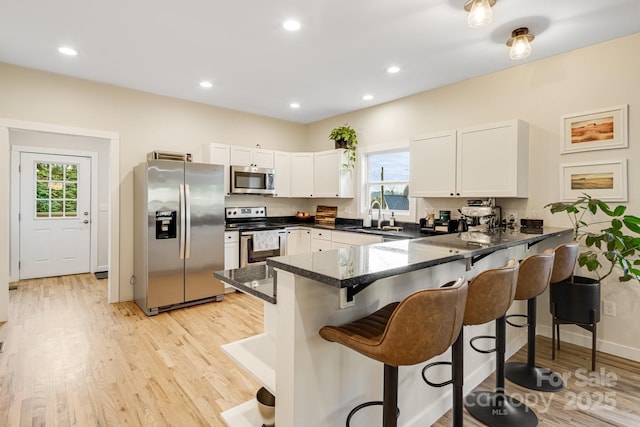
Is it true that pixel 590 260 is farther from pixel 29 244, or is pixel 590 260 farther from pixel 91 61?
pixel 29 244

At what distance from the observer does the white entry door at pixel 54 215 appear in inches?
209

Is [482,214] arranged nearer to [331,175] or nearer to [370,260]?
[370,260]

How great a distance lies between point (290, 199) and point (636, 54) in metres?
4.54

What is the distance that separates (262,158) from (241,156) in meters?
0.36

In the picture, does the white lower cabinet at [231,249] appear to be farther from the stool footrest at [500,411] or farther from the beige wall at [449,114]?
the stool footrest at [500,411]

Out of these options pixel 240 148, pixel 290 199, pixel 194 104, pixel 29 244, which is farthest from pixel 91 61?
pixel 29 244

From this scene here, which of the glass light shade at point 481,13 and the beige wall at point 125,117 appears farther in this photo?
the beige wall at point 125,117

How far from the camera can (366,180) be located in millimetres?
5059

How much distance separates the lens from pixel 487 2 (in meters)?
2.16

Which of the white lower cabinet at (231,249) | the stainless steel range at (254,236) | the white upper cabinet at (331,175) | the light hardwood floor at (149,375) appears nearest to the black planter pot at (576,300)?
the light hardwood floor at (149,375)

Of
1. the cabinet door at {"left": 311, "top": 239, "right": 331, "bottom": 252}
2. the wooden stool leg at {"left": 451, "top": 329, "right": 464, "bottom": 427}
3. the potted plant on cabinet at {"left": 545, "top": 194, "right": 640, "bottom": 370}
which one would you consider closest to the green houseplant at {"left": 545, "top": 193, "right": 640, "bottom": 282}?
the potted plant on cabinet at {"left": 545, "top": 194, "right": 640, "bottom": 370}

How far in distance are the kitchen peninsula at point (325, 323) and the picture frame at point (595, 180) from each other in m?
1.57

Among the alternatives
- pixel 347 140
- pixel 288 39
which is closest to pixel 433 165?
pixel 347 140

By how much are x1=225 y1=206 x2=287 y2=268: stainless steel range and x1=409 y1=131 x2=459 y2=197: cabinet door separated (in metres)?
2.06
